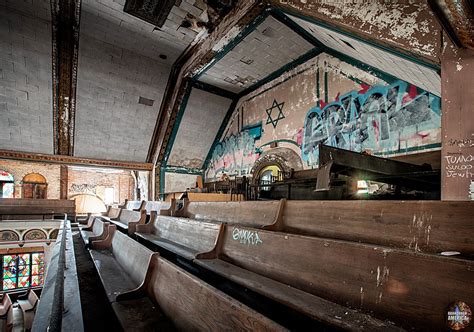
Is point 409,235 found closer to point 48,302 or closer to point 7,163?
point 48,302

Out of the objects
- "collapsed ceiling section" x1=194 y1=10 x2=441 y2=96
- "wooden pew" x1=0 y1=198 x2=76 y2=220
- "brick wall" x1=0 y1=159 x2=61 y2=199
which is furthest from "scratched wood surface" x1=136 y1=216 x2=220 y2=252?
"brick wall" x1=0 y1=159 x2=61 y2=199

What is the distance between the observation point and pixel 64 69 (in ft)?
19.0

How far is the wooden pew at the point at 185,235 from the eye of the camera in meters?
2.01

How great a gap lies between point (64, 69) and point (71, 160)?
2.92m

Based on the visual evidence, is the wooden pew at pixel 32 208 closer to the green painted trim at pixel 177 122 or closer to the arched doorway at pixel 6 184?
the green painted trim at pixel 177 122

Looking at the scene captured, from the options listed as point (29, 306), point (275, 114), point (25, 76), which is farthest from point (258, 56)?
point (29, 306)

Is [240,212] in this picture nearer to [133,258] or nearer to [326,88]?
[133,258]

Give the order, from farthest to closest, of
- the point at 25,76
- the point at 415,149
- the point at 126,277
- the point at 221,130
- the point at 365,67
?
the point at 221,130 < the point at 25,76 < the point at 365,67 < the point at 415,149 < the point at 126,277

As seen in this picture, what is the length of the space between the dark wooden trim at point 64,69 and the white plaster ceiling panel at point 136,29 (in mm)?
233

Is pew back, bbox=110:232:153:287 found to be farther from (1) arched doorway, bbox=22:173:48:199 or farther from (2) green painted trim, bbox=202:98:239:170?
(1) arched doorway, bbox=22:173:48:199

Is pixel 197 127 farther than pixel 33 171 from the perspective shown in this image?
No

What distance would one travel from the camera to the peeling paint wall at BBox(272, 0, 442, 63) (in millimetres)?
2109

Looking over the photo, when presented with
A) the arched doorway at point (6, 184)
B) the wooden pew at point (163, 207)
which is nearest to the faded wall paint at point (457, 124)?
the wooden pew at point (163, 207)

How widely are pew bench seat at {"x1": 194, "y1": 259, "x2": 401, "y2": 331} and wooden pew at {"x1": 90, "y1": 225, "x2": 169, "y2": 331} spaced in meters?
0.45
